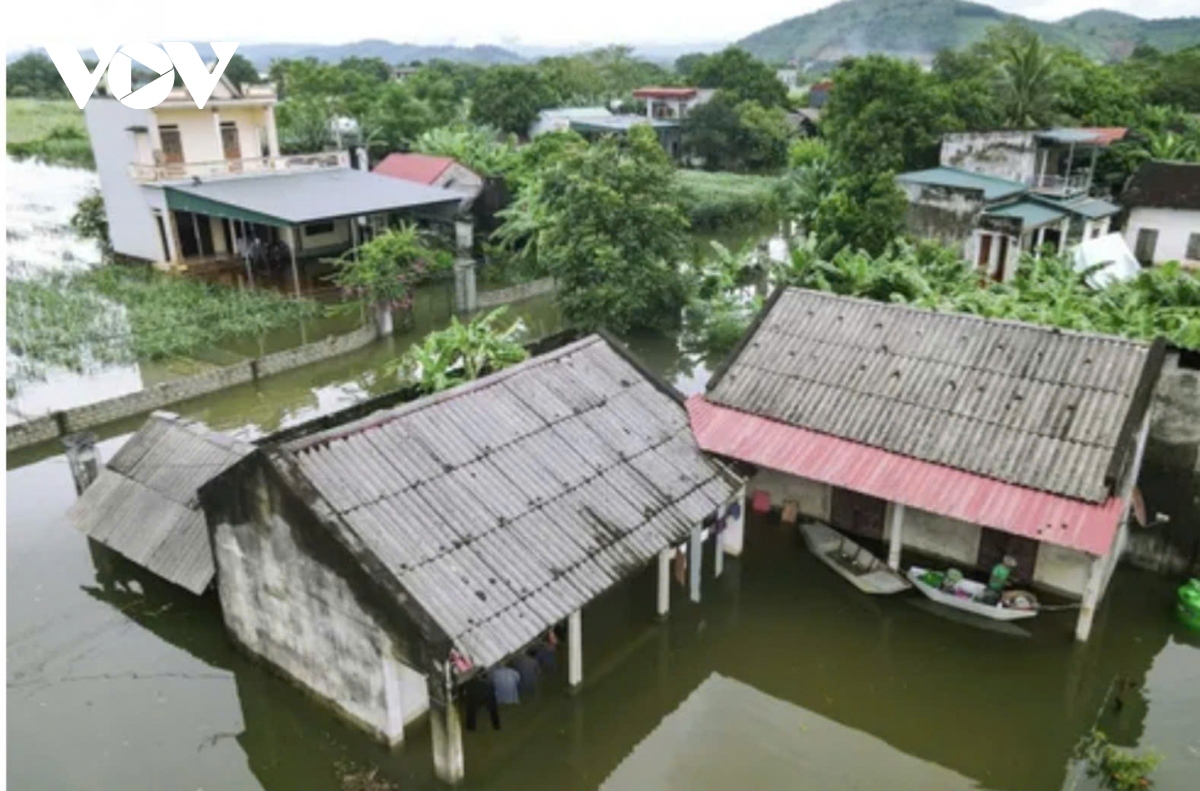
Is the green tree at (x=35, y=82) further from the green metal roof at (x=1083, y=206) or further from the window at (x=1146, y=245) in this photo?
the window at (x=1146, y=245)

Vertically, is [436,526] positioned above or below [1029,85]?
below

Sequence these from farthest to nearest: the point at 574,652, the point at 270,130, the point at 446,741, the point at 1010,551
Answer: the point at 270,130, the point at 1010,551, the point at 574,652, the point at 446,741

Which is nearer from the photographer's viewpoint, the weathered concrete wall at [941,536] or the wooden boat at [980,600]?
the wooden boat at [980,600]

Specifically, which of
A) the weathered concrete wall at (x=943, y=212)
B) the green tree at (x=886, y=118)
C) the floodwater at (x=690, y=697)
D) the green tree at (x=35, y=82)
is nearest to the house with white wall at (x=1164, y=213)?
the weathered concrete wall at (x=943, y=212)

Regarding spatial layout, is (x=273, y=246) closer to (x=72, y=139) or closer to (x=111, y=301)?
(x=111, y=301)

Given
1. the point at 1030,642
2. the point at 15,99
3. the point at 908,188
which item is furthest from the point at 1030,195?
the point at 15,99

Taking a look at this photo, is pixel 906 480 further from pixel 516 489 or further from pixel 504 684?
pixel 504 684

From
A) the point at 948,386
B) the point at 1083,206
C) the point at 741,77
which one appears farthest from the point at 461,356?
the point at 741,77
